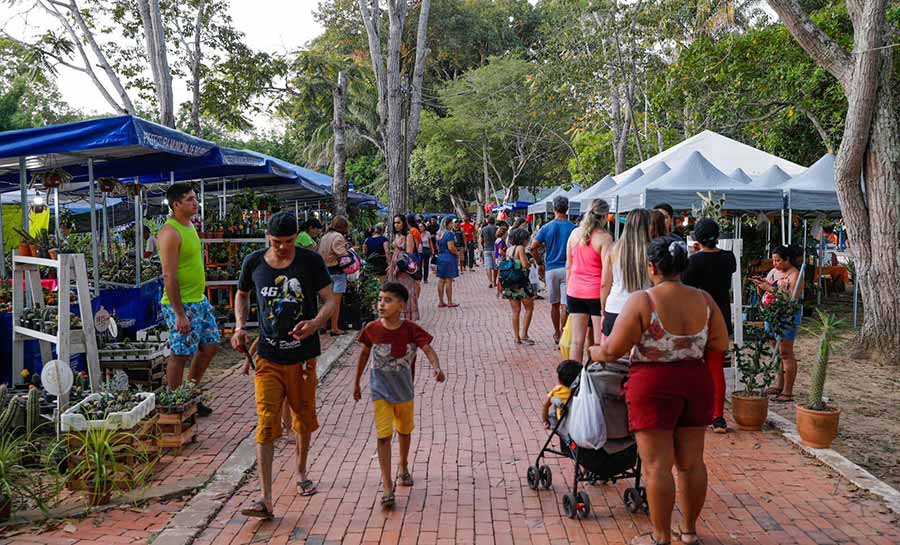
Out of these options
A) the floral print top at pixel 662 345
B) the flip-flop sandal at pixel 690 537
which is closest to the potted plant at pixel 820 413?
the flip-flop sandal at pixel 690 537

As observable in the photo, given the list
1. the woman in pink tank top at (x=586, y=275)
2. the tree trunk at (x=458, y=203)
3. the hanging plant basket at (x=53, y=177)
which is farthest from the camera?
the tree trunk at (x=458, y=203)

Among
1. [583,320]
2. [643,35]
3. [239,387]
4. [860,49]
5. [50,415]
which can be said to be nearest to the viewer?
[50,415]

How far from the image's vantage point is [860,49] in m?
8.99

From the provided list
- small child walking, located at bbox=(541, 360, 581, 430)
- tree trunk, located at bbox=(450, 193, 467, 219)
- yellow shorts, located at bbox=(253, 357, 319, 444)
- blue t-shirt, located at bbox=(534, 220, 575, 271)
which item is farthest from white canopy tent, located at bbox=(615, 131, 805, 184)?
tree trunk, located at bbox=(450, 193, 467, 219)

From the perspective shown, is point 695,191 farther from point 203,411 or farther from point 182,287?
point 182,287

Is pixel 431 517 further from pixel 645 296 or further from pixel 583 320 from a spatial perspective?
pixel 583 320

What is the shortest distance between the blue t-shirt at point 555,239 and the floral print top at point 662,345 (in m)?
5.27

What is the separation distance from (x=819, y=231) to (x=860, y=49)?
26.9 feet

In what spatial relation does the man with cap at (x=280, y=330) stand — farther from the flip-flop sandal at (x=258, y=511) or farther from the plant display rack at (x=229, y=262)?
the plant display rack at (x=229, y=262)

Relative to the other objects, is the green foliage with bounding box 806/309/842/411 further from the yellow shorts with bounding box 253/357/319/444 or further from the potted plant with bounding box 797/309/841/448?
the yellow shorts with bounding box 253/357/319/444

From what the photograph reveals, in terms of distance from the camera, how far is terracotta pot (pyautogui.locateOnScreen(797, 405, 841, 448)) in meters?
5.62

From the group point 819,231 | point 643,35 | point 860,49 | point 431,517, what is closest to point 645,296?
point 431,517

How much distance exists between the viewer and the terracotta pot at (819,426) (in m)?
5.62

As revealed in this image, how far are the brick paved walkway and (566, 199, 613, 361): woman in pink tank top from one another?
33.8 inches
